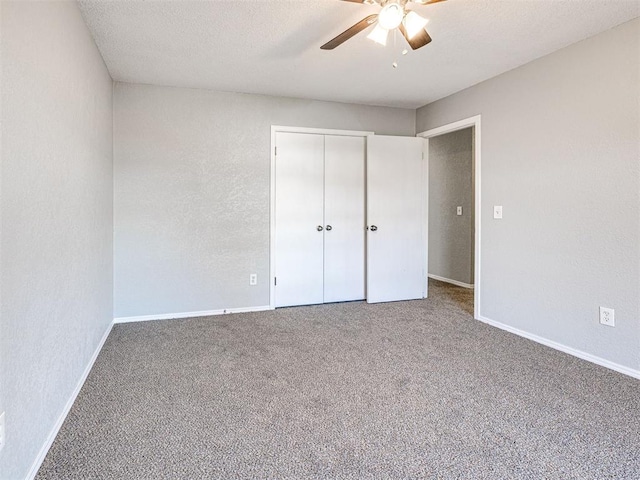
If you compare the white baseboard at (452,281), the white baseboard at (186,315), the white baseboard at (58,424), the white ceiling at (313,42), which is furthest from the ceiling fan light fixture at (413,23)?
the white baseboard at (452,281)

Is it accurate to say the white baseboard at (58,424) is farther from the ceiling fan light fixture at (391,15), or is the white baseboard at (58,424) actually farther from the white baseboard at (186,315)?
the ceiling fan light fixture at (391,15)

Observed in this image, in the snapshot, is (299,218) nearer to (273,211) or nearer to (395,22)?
(273,211)

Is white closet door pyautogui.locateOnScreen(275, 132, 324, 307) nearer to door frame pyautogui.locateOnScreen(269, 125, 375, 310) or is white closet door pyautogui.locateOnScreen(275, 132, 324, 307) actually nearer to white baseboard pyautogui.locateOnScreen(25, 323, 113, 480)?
door frame pyautogui.locateOnScreen(269, 125, 375, 310)

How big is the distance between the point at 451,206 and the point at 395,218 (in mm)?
1741

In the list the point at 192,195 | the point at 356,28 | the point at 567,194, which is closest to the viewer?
the point at 356,28

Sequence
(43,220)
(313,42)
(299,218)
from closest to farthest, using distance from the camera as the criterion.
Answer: (43,220) → (313,42) → (299,218)

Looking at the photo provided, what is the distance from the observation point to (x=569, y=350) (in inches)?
114

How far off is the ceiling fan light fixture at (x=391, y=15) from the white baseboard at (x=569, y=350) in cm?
265

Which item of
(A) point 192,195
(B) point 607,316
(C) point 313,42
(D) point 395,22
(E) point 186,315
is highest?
(C) point 313,42

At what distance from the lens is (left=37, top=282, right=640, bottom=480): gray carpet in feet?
5.28

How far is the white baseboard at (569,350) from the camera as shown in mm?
2533

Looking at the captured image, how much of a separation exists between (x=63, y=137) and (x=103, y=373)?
5.02 ft

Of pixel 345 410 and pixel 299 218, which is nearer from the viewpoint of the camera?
pixel 345 410

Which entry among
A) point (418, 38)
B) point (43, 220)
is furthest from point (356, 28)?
point (43, 220)
